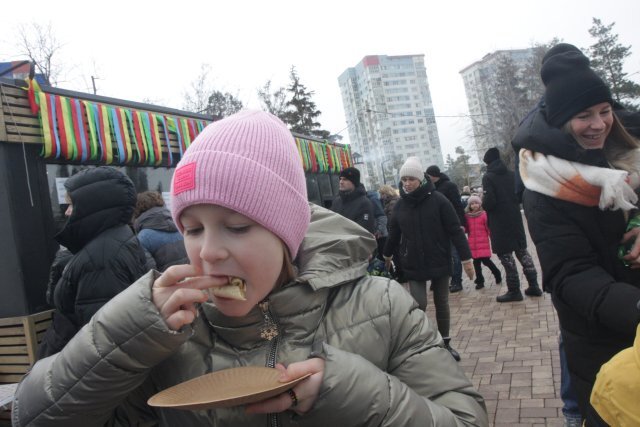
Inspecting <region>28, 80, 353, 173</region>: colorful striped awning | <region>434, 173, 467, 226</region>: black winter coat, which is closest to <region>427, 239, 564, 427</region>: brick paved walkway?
<region>434, 173, 467, 226</region>: black winter coat

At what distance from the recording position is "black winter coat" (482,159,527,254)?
6.77 metres

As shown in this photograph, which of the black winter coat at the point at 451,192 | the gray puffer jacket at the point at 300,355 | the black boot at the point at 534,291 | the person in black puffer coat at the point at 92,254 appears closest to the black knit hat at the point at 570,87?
the gray puffer jacket at the point at 300,355

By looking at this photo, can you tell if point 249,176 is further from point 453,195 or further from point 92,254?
point 453,195

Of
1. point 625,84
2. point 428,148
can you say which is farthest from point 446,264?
point 428,148

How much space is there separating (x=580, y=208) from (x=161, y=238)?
3.45m

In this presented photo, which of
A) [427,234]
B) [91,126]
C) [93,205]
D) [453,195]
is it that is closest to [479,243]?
[453,195]

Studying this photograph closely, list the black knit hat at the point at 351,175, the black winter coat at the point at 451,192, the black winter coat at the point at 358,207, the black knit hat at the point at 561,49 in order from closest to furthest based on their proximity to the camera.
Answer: the black knit hat at the point at 561,49
the black winter coat at the point at 358,207
the black knit hat at the point at 351,175
the black winter coat at the point at 451,192

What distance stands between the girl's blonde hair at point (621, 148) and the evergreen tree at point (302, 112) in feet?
109

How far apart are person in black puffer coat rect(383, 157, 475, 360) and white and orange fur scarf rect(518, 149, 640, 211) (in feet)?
9.65

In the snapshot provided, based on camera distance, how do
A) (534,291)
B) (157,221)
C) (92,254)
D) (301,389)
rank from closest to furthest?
1. (301,389)
2. (92,254)
3. (157,221)
4. (534,291)

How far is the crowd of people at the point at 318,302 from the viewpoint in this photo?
1104 millimetres

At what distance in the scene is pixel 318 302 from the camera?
4.43ft

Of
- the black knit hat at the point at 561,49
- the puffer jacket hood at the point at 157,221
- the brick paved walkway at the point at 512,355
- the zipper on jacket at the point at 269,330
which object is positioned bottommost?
the brick paved walkway at the point at 512,355

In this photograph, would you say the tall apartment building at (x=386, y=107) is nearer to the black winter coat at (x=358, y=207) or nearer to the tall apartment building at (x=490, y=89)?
the tall apartment building at (x=490, y=89)
